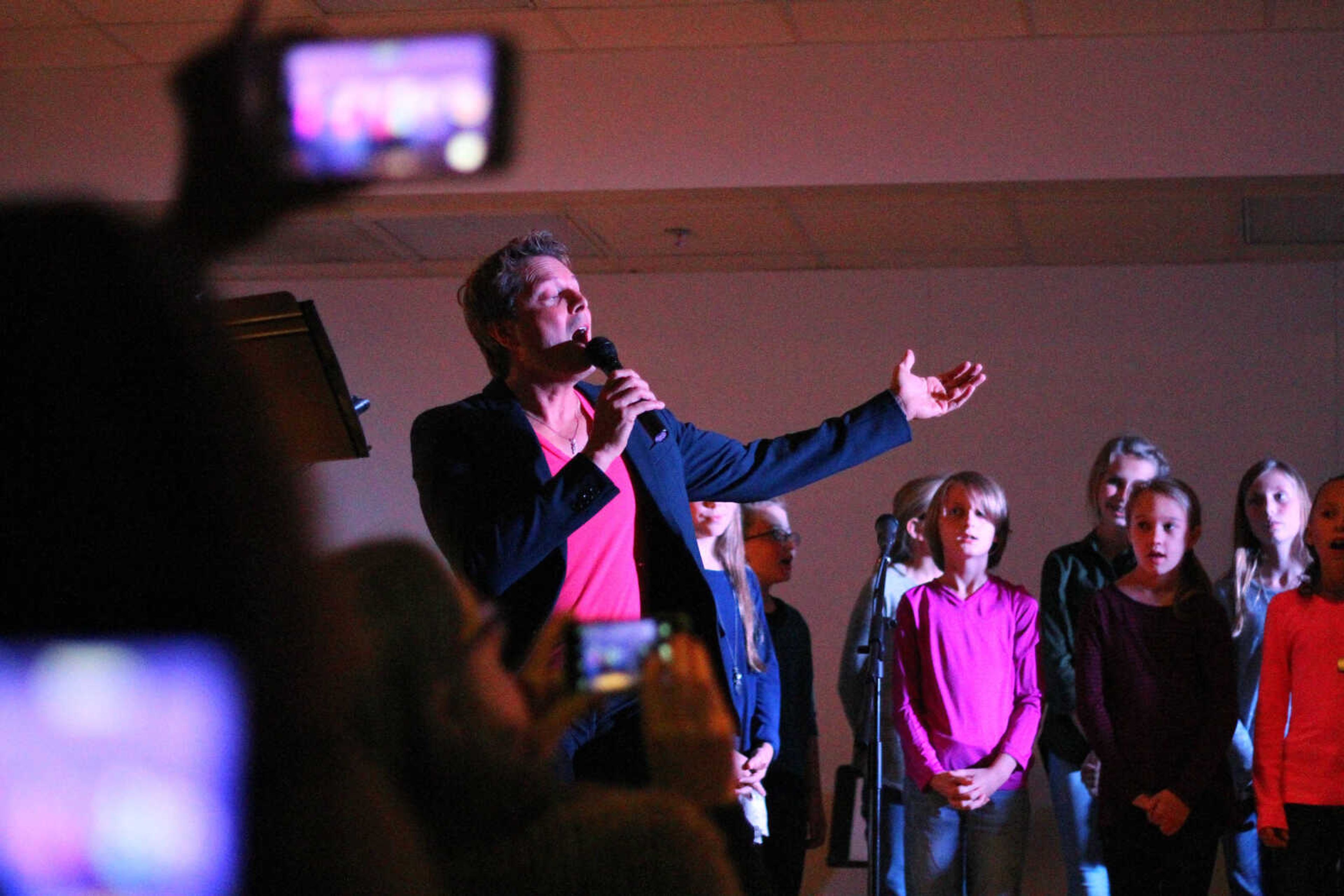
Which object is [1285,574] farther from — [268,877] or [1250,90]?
[268,877]

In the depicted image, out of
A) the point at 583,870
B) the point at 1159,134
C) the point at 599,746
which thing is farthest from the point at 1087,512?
the point at 583,870

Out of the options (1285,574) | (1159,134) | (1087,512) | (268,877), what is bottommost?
(268,877)

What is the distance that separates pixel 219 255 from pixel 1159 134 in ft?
15.0

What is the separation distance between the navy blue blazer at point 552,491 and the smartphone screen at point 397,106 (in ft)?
4.07

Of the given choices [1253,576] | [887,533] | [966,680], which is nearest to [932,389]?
[887,533]

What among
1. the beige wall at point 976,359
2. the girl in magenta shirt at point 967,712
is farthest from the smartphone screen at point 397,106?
the beige wall at point 976,359

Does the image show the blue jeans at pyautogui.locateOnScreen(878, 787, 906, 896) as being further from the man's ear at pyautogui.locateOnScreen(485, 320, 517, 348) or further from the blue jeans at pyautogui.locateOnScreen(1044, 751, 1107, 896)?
the man's ear at pyautogui.locateOnScreen(485, 320, 517, 348)

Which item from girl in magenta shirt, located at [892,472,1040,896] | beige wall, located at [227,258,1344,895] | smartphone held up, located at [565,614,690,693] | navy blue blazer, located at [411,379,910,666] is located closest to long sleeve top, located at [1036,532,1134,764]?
girl in magenta shirt, located at [892,472,1040,896]

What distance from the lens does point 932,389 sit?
223cm

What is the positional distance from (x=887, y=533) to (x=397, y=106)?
2890mm

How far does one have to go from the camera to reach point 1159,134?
14.8ft

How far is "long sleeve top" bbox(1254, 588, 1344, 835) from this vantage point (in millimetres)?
3229

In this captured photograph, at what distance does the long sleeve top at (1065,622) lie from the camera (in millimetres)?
3943

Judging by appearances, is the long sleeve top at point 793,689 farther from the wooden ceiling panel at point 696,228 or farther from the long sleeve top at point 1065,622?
the wooden ceiling panel at point 696,228
